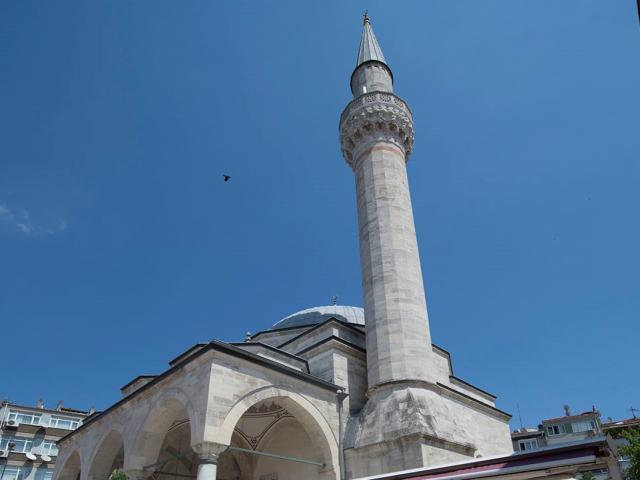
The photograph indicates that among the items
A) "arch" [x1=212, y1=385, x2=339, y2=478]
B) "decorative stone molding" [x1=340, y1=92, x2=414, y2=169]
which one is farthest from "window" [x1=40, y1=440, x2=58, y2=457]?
"decorative stone molding" [x1=340, y1=92, x2=414, y2=169]

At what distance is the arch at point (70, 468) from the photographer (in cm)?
1229

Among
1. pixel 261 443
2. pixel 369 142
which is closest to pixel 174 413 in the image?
pixel 261 443

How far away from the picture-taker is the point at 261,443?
1177 cm

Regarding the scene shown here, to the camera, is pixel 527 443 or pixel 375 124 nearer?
pixel 375 124

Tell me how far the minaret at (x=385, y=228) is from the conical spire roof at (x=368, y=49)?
0.06 meters

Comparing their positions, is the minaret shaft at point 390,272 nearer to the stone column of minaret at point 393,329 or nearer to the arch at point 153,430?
the stone column of minaret at point 393,329

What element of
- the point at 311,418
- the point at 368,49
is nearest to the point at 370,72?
the point at 368,49

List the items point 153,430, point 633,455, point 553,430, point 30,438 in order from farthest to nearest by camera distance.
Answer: point 553,430 → point 30,438 → point 633,455 → point 153,430

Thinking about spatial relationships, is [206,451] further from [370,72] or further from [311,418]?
[370,72]

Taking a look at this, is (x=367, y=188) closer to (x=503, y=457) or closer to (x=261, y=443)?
(x=261, y=443)

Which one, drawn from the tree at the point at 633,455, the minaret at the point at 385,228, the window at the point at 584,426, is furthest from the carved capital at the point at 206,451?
the window at the point at 584,426

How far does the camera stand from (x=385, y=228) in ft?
39.5

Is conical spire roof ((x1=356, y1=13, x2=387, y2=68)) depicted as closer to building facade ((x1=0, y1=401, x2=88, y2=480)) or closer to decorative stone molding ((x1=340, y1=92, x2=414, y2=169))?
decorative stone molding ((x1=340, y1=92, x2=414, y2=169))

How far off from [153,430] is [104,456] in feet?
8.22
